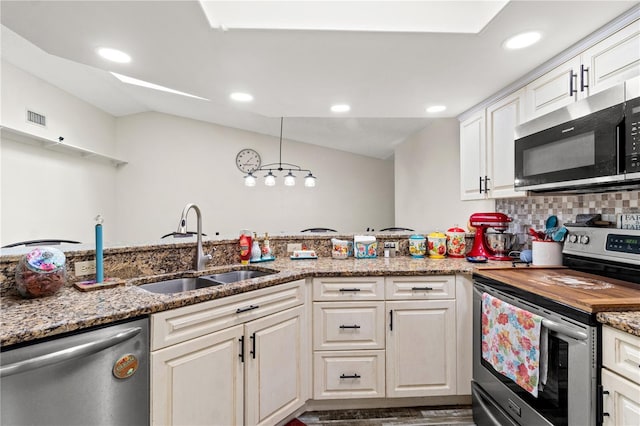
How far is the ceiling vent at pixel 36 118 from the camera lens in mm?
3722

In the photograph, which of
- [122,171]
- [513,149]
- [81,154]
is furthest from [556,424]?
[122,171]

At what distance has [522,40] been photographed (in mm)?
1505

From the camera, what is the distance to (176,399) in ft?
4.21

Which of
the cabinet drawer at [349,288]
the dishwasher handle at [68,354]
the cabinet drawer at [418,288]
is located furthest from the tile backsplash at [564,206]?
the dishwasher handle at [68,354]

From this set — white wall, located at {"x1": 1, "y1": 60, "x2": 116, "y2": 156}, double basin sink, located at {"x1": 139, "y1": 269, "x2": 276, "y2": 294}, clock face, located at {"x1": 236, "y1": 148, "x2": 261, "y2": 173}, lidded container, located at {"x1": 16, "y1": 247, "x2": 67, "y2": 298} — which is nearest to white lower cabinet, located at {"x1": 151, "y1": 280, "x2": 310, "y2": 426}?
double basin sink, located at {"x1": 139, "y1": 269, "x2": 276, "y2": 294}

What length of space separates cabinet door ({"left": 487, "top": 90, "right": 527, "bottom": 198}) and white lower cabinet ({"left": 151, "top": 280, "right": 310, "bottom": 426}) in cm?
146

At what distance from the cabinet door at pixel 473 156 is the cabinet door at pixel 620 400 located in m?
1.37

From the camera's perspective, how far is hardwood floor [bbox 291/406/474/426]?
6.10ft

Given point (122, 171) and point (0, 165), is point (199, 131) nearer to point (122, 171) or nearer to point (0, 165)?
point (122, 171)

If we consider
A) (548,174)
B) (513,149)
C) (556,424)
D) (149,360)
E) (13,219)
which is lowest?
(556,424)

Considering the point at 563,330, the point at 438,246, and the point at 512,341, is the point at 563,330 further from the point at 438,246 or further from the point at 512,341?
the point at 438,246

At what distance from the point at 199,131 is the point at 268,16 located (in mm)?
4899

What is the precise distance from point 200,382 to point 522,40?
7.12ft

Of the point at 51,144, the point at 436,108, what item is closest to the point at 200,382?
the point at 436,108
